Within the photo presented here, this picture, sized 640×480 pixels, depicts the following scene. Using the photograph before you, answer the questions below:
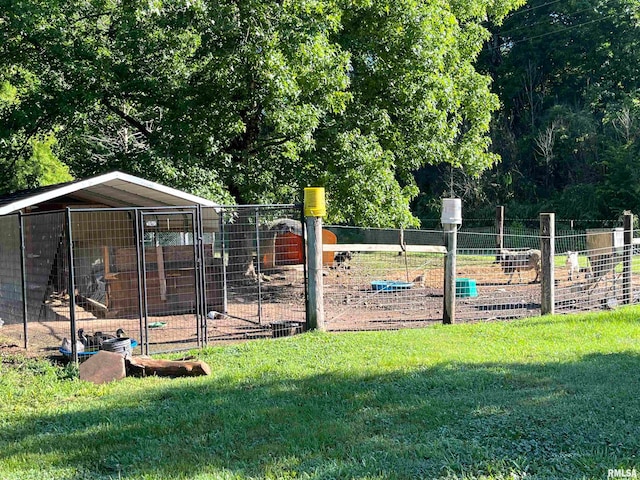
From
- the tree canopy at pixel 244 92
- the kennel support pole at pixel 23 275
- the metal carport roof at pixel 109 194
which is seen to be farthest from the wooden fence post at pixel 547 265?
the kennel support pole at pixel 23 275

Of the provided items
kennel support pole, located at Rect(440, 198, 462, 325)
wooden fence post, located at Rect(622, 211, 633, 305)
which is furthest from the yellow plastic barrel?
wooden fence post, located at Rect(622, 211, 633, 305)

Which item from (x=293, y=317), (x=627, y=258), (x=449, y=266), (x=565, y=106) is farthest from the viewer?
(x=565, y=106)

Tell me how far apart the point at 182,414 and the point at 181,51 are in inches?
407

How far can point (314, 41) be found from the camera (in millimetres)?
13188

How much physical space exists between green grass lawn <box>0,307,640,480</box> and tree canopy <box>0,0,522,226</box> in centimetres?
707

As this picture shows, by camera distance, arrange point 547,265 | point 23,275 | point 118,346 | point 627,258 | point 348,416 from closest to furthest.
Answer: point 348,416, point 118,346, point 23,275, point 547,265, point 627,258

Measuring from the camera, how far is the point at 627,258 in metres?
11.9

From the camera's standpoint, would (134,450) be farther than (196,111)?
No

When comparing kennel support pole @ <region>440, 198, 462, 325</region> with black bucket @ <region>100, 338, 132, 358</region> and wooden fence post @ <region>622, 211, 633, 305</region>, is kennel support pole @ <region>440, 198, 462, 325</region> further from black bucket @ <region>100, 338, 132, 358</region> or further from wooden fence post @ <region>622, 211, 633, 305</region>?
black bucket @ <region>100, 338, 132, 358</region>

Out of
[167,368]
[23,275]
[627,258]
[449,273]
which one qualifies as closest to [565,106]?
[627,258]

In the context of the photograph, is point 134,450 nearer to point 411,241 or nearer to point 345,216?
point 345,216

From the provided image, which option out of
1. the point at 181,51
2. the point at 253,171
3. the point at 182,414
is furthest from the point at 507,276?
the point at 182,414

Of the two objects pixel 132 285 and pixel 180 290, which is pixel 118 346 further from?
pixel 180 290

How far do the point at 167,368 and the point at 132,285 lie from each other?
5.22 meters
